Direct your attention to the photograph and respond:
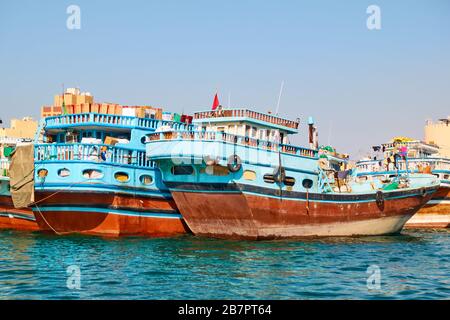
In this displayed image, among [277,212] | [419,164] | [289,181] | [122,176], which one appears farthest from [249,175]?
[419,164]

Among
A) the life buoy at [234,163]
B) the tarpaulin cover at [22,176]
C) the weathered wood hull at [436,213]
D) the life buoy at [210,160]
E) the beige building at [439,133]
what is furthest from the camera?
the beige building at [439,133]

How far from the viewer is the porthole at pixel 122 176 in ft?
79.9

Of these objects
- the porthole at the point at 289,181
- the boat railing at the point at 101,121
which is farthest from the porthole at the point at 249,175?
the boat railing at the point at 101,121

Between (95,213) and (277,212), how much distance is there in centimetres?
800

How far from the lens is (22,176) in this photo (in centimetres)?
2417

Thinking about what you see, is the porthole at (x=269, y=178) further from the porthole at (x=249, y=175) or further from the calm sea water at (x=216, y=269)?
the calm sea water at (x=216, y=269)

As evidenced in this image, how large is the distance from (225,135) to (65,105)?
9.49 meters

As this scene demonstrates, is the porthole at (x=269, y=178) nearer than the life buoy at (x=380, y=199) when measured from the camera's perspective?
Yes

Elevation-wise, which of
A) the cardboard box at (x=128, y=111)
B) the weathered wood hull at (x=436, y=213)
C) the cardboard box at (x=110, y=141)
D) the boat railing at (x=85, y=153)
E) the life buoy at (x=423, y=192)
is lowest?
the weathered wood hull at (x=436, y=213)

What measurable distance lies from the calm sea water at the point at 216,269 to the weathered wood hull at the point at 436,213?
10.8 meters

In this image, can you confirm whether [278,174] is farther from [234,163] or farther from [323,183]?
[323,183]

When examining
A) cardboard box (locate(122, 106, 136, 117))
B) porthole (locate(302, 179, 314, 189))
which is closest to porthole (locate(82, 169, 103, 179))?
cardboard box (locate(122, 106, 136, 117))

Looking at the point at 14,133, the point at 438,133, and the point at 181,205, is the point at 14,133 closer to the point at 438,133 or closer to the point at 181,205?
the point at 181,205
